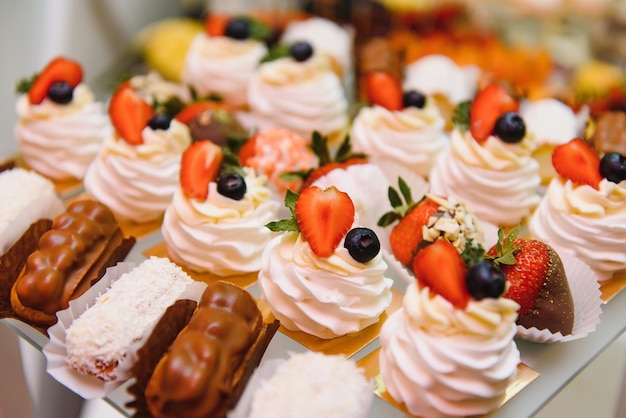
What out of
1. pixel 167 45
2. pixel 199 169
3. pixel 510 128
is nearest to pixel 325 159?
pixel 199 169

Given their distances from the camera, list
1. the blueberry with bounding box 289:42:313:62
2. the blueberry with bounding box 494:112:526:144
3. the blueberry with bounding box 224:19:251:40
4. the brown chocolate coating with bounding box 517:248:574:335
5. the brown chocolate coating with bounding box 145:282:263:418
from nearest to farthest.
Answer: the brown chocolate coating with bounding box 145:282:263:418
the brown chocolate coating with bounding box 517:248:574:335
the blueberry with bounding box 494:112:526:144
the blueberry with bounding box 289:42:313:62
the blueberry with bounding box 224:19:251:40

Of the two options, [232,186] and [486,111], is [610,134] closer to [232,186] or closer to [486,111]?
[486,111]

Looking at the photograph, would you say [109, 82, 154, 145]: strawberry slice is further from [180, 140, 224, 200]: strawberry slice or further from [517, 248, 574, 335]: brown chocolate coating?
[517, 248, 574, 335]: brown chocolate coating

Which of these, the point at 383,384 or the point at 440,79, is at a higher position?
the point at 383,384

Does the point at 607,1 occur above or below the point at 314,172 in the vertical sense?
below

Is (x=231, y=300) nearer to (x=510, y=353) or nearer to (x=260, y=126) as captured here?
(x=510, y=353)

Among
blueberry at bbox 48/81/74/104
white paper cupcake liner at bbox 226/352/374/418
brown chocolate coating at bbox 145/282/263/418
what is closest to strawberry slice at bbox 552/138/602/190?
white paper cupcake liner at bbox 226/352/374/418

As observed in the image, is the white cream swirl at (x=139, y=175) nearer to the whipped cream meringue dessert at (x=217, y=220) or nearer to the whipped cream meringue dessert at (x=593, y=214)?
the whipped cream meringue dessert at (x=217, y=220)

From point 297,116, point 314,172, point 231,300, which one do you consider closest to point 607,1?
point 297,116
